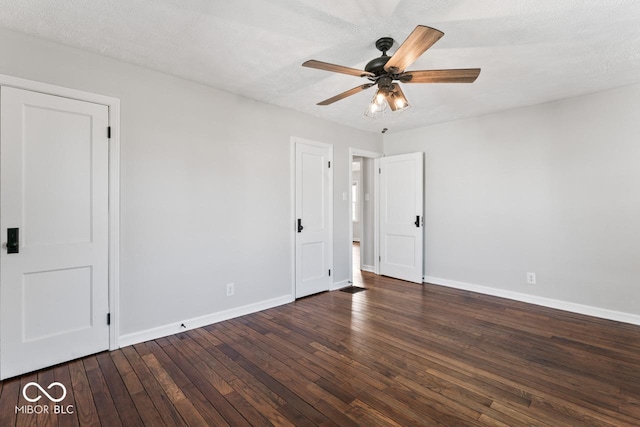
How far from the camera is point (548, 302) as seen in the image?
377 centimetres

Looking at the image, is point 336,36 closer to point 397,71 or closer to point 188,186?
point 397,71

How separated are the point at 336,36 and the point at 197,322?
9.89 feet

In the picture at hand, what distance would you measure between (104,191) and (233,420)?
2.14 m

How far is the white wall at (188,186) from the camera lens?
2.65 meters

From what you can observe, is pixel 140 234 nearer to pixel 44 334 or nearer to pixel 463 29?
pixel 44 334

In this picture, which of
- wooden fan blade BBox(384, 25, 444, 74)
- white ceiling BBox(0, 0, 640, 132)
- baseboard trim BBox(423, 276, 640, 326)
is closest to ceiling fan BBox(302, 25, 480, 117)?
wooden fan blade BBox(384, 25, 444, 74)

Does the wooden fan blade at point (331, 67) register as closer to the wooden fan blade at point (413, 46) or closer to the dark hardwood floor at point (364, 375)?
the wooden fan blade at point (413, 46)

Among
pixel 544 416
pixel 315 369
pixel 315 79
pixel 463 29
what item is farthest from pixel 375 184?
pixel 544 416

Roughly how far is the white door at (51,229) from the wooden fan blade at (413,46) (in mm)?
2486

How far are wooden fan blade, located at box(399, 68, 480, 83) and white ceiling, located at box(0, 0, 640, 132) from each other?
13.7 inches

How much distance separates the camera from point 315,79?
120 inches

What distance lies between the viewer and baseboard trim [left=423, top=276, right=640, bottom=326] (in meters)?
3.29

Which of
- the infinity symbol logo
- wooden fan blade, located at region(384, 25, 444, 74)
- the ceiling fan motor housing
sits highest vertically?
the ceiling fan motor housing

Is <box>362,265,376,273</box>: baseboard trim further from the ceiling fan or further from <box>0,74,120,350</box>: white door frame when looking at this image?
<box>0,74,120,350</box>: white door frame
